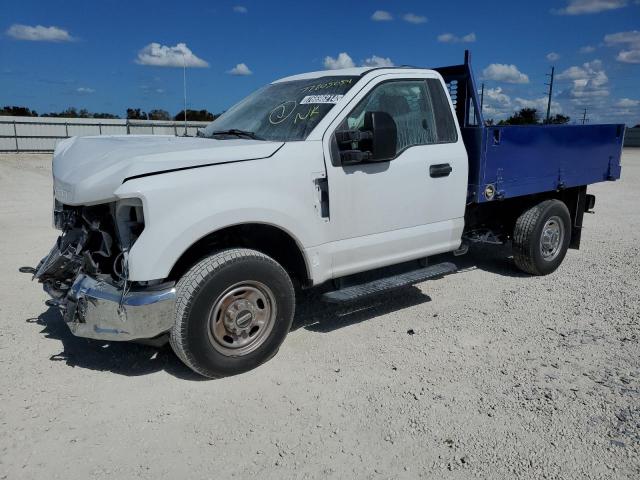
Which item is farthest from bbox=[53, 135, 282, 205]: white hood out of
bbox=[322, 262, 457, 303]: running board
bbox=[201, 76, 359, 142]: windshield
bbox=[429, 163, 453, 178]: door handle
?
bbox=[429, 163, 453, 178]: door handle

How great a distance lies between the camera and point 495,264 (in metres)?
6.79

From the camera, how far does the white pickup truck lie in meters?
3.34

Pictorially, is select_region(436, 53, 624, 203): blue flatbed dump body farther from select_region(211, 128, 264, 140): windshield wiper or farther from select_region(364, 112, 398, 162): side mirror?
select_region(211, 128, 264, 140): windshield wiper

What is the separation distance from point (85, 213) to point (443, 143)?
2981 mm

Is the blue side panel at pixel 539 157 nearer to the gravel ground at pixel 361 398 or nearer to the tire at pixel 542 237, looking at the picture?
the tire at pixel 542 237

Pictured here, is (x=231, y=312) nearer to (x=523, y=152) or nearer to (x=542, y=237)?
(x=523, y=152)

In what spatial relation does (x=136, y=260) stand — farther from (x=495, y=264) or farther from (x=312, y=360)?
(x=495, y=264)

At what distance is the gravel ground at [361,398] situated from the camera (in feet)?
9.43


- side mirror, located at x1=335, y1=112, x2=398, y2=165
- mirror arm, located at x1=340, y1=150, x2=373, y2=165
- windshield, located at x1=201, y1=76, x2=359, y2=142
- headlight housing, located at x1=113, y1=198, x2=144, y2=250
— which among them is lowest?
headlight housing, located at x1=113, y1=198, x2=144, y2=250

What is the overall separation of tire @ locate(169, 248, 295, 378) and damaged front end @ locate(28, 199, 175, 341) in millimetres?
149

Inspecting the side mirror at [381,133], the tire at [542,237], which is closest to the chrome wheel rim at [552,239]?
the tire at [542,237]

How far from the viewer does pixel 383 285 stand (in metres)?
→ 4.48

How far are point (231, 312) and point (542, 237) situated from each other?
3.98 metres

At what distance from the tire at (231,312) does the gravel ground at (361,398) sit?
0.58ft
